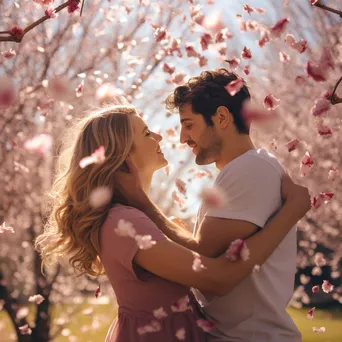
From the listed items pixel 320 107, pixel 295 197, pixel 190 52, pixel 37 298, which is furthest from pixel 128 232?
pixel 190 52

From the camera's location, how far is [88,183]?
2.66 metres

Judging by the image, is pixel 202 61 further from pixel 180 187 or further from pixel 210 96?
pixel 210 96

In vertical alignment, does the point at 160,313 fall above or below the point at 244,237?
below

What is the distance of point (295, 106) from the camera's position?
1016 cm

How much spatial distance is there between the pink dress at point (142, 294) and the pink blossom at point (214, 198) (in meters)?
0.26

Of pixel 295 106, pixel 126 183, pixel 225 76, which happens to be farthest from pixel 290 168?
pixel 126 183

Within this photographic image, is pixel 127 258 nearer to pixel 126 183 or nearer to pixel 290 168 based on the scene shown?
pixel 126 183

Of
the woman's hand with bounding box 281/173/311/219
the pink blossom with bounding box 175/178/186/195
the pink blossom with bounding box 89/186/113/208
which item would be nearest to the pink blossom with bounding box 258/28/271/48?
the pink blossom with bounding box 175/178/186/195

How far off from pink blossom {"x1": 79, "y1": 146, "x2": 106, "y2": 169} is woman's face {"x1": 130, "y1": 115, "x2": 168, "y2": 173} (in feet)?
0.62

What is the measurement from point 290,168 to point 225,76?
7.14 meters

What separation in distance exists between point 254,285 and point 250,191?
39 centimetres

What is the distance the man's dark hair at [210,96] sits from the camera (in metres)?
3.06

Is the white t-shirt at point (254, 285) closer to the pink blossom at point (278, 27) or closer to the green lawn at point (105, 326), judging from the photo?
the pink blossom at point (278, 27)

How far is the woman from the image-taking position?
2355mm
